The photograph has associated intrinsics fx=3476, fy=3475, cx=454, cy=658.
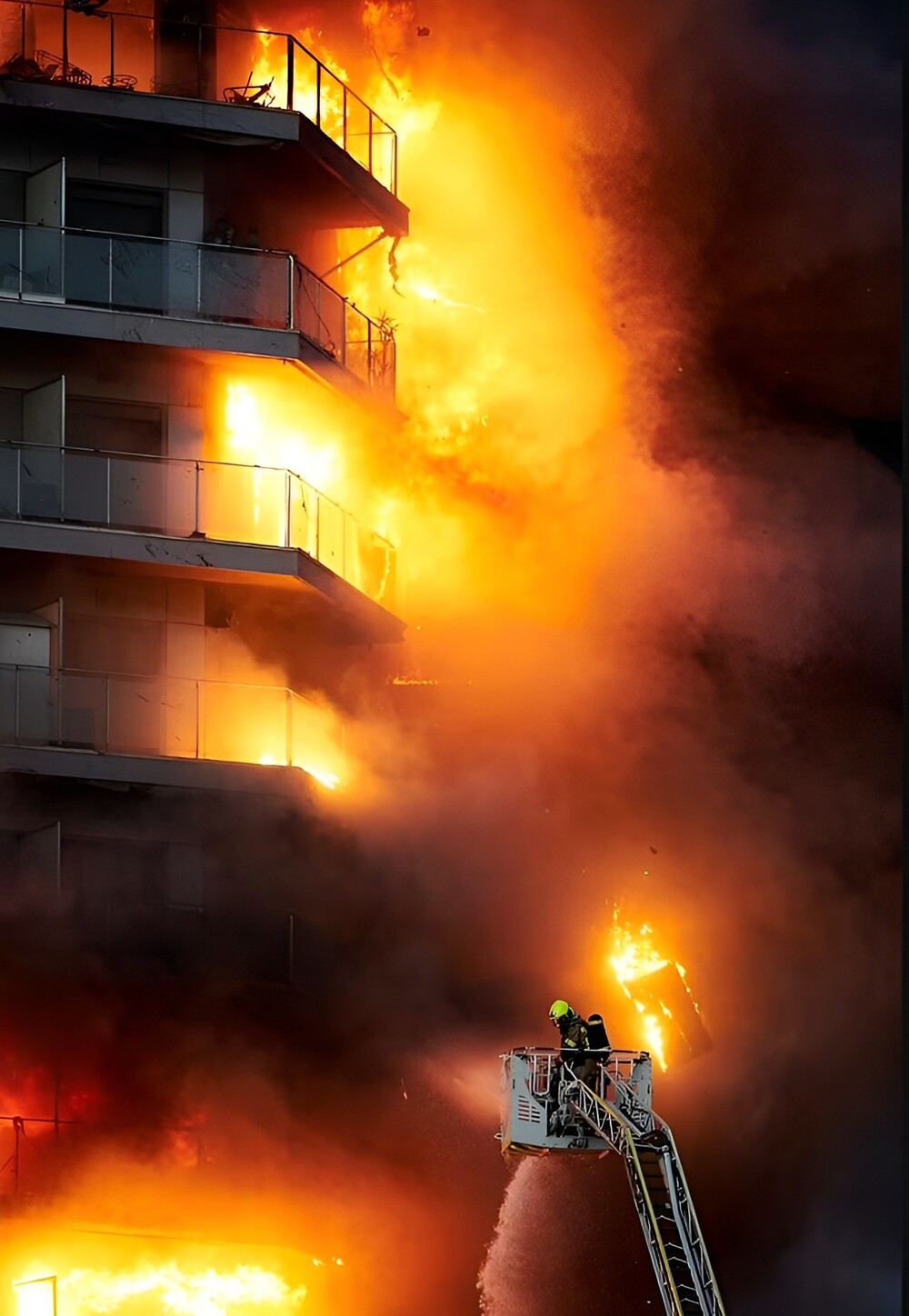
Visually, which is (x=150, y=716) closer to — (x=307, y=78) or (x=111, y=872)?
(x=111, y=872)

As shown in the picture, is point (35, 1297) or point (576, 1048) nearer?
point (576, 1048)

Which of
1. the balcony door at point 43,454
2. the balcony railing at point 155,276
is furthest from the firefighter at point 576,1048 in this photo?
the balcony railing at point 155,276

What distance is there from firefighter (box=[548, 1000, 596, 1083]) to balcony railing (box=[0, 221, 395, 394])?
40.0ft

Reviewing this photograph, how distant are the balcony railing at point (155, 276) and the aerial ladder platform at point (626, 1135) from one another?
11751mm

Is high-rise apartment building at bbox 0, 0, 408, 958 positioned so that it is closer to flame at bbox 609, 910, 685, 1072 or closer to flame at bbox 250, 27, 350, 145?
flame at bbox 250, 27, 350, 145

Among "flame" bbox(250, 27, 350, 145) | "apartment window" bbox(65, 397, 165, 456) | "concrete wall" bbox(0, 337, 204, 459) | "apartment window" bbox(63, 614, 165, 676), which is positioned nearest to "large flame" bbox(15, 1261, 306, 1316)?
"apartment window" bbox(63, 614, 165, 676)

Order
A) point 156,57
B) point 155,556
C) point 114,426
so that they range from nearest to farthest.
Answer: point 155,556 → point 114,426 → point 156,57

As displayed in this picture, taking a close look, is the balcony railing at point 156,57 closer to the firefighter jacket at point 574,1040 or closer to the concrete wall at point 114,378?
the concrete wall at point 114,378

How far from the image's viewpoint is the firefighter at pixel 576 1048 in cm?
3625

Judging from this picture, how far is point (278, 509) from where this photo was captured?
1754 inches

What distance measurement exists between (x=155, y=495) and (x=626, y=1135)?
12.2 metres

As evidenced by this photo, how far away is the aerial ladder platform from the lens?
3522 cm

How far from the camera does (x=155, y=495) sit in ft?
144

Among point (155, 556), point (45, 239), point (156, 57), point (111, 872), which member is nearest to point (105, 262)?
point (45, 239)
